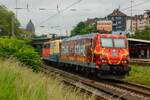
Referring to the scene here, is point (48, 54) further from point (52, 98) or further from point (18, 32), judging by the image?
point (18, 32)

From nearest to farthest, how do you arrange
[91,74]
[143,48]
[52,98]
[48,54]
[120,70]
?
[52,98] → [120,70] → [91,74] → [48,54] → [143,48]

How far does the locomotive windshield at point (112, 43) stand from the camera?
93.6 ft

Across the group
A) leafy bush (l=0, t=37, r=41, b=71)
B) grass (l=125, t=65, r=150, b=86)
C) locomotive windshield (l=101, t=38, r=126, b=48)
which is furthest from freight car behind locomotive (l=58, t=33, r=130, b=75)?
leafy bush (l=0, t=37, r=41, b=71)

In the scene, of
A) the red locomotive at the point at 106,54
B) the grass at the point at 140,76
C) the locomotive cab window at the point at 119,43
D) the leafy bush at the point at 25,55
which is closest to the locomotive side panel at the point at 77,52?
the red locomotive at the point at 106,54

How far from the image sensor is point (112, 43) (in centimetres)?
2866

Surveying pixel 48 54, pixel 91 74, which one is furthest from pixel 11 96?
pixel 48 54

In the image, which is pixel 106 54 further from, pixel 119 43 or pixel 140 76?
pixel 140 76

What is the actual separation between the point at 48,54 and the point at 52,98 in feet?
152

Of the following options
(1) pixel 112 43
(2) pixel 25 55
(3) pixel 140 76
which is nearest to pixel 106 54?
(1) pixel 112 43

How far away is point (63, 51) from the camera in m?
41.9

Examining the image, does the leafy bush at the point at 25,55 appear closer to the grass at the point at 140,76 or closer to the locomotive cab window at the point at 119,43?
the locomotive cab window at the point at 119,43

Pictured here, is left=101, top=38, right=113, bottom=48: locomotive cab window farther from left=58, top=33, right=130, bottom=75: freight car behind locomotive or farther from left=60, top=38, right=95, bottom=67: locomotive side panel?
left=60, top=38, right=95, bottom=67: locomotive side panel

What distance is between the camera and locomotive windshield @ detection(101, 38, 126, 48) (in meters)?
28.5

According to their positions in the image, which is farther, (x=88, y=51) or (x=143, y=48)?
(x=143, y=48)
